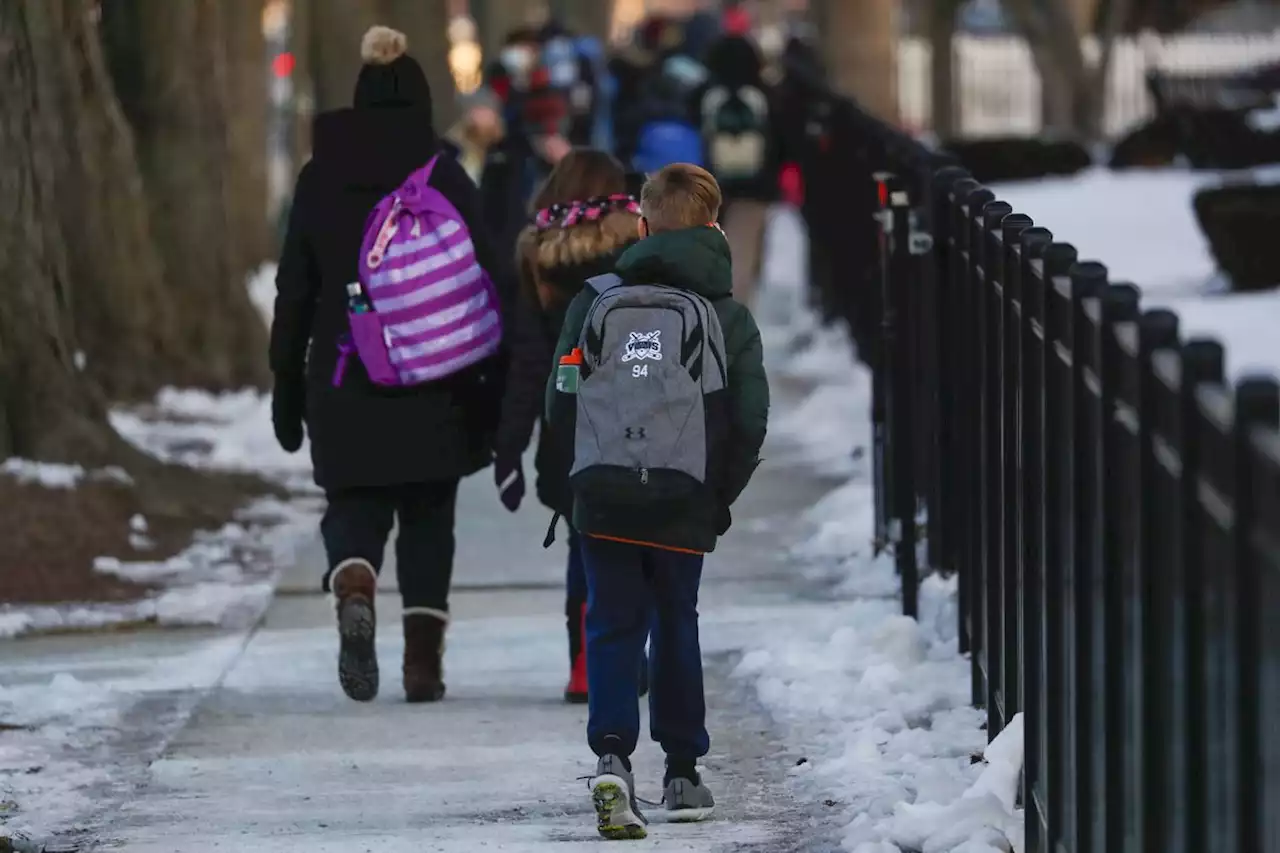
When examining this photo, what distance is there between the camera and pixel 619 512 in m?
5.88

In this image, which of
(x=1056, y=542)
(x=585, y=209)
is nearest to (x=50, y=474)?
(x=585, y=209)

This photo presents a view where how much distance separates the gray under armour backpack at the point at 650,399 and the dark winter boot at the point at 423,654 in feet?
6.29

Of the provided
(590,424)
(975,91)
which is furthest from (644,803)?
(975,91)

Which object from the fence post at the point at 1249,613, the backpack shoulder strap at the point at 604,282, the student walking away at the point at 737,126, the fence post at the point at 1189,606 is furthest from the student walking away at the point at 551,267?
the student walking away at the point at 737,126

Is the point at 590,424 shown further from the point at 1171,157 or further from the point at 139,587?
the point at 1171,157

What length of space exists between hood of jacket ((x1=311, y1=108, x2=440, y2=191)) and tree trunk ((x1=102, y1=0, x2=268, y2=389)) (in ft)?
24.1

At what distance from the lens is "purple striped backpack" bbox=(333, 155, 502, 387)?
738 cm

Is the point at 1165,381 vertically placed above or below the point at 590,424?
above

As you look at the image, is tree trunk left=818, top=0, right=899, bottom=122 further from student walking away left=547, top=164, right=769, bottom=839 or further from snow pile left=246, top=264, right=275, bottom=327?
student walking away left=547, top=164, right=769, bottom=839

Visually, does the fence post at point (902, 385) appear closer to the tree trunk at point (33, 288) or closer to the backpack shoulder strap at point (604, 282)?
the backpack shoulder strap at point (604, 282)

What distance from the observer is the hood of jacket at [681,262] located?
5.86 m

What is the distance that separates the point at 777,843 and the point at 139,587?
4105mm

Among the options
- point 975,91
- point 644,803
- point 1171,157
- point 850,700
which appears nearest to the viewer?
point 644,803

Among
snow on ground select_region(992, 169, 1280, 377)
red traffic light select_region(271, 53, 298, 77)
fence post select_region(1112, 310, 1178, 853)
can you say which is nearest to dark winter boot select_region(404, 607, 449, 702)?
fence post select_region(1112, 310, 1178, 853)
